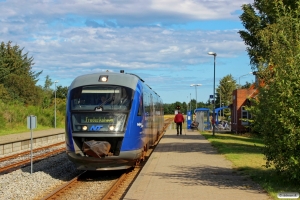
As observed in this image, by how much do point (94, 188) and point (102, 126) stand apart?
1808 millimetres

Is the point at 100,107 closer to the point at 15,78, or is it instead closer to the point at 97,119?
the point at 97,119

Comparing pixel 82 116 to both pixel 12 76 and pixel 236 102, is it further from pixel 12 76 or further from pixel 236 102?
pixel 12 76

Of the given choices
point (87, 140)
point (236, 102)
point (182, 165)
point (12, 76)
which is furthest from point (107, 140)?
point (12, 76)

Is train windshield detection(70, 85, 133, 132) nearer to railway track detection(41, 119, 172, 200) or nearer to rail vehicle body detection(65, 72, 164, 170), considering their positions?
rail vehicle body detection(65, 72, 164, 170)

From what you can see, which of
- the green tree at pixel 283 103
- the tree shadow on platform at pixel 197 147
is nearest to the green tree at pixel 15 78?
the tree shadow on platform at pixel 197 147

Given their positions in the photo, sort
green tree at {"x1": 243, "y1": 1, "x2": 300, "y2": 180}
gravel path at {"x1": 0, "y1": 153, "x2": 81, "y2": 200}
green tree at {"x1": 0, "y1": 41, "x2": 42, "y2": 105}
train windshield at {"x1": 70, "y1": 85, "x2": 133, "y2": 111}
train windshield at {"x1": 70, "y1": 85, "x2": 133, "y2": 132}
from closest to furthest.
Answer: green tree at {"x1": 243, "y1": 1, "x2": 300, "y2": 180} < gravel path at {"x1": 0, "y1": 153, "x2": 81, "y2": 200} < train windshield at {"x1": 70, "y1": 85, "x2": 133, "y2": 132} < train windshield at {"x1": 70, "y1": 85, "x2": 133, "y2": 111} < green tree at {"x1": 0, "y1": 41, "x2": 42, "y2": 105}

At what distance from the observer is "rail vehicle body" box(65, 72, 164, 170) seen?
44.5 ft

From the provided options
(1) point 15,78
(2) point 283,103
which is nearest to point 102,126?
(2) point 283,103

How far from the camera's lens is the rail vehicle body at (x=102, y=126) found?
13.6 metres

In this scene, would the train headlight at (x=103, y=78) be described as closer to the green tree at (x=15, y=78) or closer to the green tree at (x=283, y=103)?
the green tree at (x=283, y=103)

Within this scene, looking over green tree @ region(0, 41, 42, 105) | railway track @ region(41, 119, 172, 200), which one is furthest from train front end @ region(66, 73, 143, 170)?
green tree @ region(0, 41, 42, 105)

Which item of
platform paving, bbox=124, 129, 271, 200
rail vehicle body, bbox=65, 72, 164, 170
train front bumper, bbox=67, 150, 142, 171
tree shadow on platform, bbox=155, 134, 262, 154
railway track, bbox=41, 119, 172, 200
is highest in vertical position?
rail vehicle body, bbox=65, 72, 164, 170

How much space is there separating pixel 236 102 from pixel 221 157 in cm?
3170

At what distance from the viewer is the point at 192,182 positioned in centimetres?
1187
